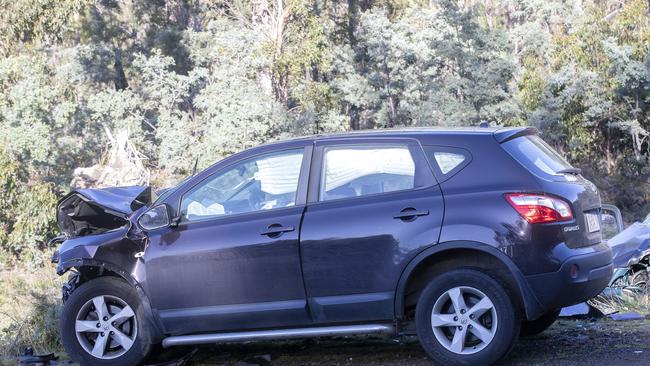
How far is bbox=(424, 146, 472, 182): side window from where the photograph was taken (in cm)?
607

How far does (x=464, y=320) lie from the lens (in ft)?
19.3

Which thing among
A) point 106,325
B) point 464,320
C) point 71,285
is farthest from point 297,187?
point 71,285

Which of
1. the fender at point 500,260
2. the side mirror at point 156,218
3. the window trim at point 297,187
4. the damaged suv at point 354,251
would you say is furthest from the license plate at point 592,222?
the side mirror at point 156,218

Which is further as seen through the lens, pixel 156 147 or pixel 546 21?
pixel 546 21

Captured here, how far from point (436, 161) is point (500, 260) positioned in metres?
0.82

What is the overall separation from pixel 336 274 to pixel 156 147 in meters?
24.5

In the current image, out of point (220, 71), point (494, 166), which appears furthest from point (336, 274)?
point (220, 71)

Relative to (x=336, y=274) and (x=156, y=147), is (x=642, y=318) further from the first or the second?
(x=156, y=147)

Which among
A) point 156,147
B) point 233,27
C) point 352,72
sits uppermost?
point 233,27

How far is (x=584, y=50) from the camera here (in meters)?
29.7

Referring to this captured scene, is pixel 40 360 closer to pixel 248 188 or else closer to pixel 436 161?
pixel 248 188

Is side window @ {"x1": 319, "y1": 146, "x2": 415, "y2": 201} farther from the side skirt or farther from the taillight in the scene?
the side skirt

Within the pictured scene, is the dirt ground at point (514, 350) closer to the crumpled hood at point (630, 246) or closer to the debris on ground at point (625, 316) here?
the debris on ground at point (625, 316)

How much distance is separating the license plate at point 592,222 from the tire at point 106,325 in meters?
3.24
